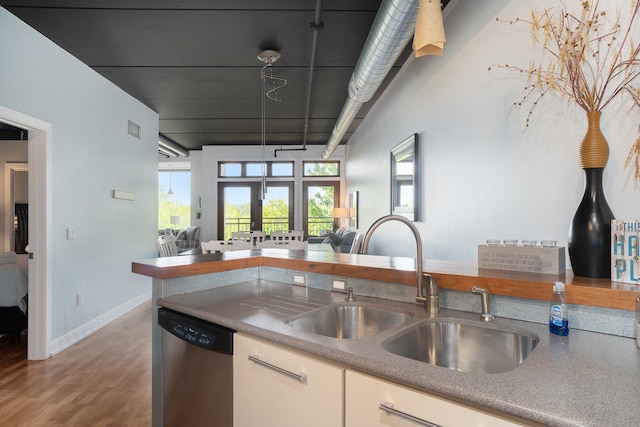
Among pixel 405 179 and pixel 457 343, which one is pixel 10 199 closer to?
pixel 405 179

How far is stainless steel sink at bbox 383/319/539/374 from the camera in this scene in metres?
1.13

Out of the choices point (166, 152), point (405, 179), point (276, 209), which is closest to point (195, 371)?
point (405, 179)

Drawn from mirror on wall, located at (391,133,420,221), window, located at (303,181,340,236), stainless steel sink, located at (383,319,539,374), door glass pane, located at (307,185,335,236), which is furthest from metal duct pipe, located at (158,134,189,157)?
stainless steel sink, located at (383,319,539,374)

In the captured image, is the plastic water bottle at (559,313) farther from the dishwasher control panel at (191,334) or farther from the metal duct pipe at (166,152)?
the metal duct pipe at (166,152)

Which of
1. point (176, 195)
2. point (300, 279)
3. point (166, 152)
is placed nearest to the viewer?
point (300, 279)

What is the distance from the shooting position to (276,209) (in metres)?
8.95

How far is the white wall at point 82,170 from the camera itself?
2.91m

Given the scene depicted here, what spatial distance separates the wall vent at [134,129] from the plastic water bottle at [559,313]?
16.6ft

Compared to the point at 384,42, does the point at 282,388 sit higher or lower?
lower

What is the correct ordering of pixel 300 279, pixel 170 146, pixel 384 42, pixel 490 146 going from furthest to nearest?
pixel 170 146
pixel 384 42
pixel 490 146
pixel 300 279

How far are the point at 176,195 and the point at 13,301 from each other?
6904mm

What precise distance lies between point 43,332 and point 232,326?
285 centimetres

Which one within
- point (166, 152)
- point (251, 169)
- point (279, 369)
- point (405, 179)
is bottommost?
point (279, 369)

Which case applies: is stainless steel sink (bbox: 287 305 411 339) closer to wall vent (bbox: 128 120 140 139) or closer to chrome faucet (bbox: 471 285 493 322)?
chrome faucet (bbox: 471 285 493 322)
